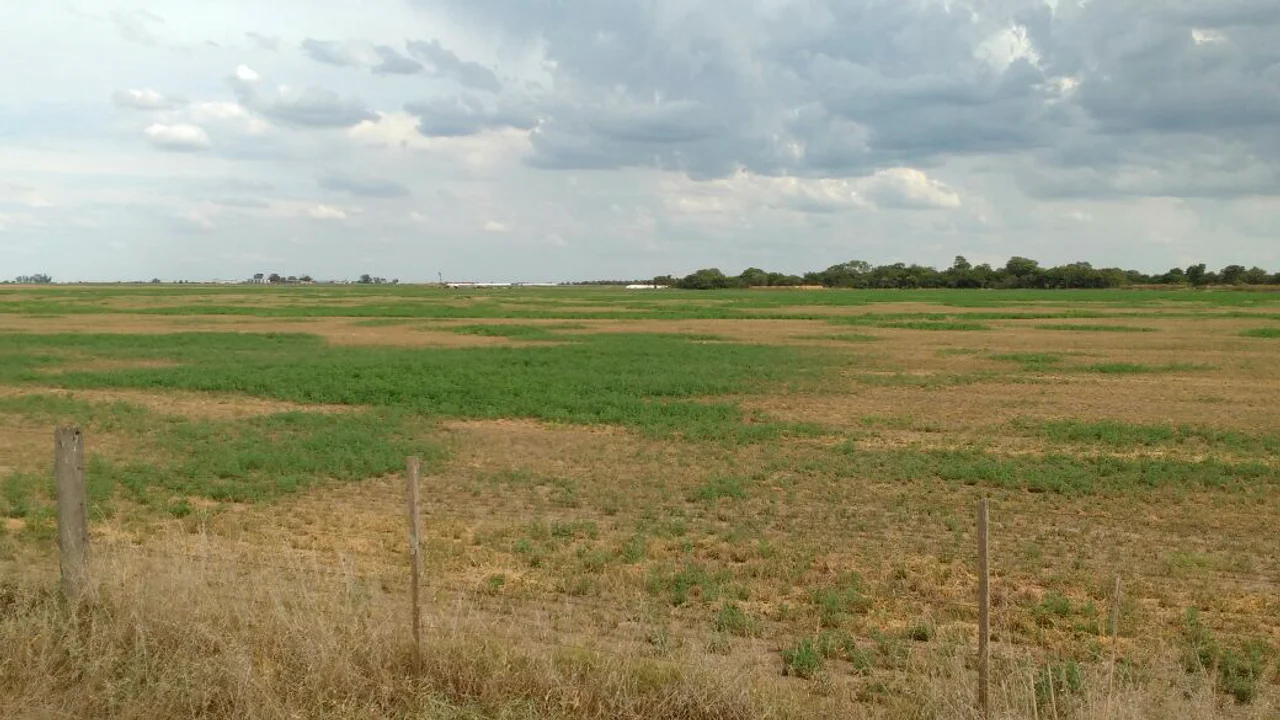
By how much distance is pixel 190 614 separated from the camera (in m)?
6.02

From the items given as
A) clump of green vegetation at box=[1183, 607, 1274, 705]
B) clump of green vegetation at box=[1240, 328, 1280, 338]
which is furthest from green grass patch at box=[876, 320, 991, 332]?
clump of green vegetation at box=[1183, 607, 1274, 705]

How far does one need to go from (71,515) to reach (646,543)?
543 cm

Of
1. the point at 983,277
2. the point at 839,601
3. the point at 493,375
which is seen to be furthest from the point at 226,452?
the point at 983,277

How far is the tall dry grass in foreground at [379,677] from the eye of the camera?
5.28m

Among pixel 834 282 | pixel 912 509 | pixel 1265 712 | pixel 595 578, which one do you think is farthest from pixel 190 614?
pixel 834 282

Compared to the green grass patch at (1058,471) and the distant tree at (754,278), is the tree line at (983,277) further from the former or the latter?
the green grass patch at (1058,471)

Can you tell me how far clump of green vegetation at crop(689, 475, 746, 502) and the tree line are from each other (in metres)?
149

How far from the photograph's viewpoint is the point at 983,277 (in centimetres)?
15650

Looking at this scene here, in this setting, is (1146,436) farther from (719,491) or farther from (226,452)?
(226,452)

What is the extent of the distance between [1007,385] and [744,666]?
2161 centimetres

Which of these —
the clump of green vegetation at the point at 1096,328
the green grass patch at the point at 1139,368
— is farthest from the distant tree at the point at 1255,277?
the green grass patch at the point at 1139,368

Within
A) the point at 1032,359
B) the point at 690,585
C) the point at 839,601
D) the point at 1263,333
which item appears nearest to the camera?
the point at 839,601

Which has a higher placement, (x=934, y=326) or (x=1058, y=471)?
(x=934, y=326)

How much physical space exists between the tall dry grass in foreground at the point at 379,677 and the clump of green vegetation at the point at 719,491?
241 inches
